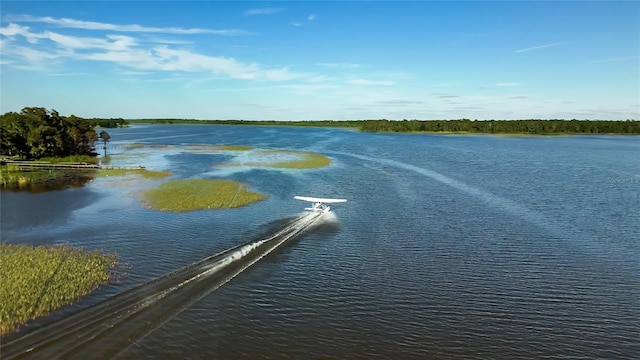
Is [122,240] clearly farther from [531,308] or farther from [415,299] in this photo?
[531,308]

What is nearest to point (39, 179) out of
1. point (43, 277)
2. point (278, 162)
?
point (278, 162)

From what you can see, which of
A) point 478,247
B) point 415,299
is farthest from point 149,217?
point 478,247

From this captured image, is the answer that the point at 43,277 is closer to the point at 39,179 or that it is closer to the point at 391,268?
the point at 391,268

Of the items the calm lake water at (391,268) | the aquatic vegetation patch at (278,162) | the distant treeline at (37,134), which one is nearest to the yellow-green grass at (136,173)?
the calm lake water at (391,268)

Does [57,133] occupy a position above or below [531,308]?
above

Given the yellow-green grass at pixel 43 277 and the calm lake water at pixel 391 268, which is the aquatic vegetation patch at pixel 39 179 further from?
the yellow-green grass at pixel 43 277

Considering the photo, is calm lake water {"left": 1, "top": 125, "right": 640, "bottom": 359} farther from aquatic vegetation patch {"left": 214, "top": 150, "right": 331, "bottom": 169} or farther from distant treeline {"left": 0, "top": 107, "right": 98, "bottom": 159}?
distant treeline {"left": 0, "top": 107, "right": 98, "bottom": 159}
